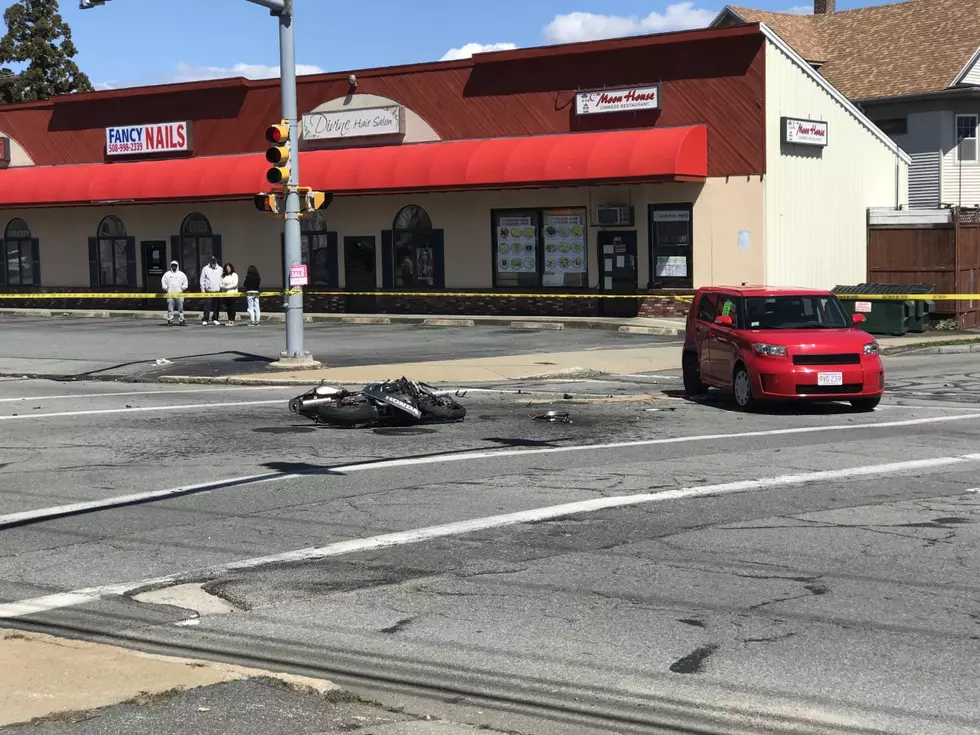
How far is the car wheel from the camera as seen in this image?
689 inches

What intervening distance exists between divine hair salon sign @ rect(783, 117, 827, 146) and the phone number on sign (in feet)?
70.9

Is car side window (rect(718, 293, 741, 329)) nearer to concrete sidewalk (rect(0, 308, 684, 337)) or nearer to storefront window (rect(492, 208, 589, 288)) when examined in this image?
concrete sidewalk (rect(0, 308, 684, 337))

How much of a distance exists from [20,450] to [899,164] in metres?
31.1

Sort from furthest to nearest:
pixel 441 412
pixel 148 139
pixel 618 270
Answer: pixel 148 139 → pixel 618 270 → pixel 441 412

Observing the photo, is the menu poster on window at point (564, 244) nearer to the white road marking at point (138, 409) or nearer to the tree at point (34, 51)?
the white road marking at point (138, 409)

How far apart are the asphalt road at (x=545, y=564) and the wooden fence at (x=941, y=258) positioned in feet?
62.8

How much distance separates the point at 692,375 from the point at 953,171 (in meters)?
26.6

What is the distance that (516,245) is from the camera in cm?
3709

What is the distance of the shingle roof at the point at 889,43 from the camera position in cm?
4278

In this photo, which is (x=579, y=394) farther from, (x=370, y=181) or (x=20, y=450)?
(x=370, y=181)

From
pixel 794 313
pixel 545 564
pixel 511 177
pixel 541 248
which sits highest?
pixel 511 177

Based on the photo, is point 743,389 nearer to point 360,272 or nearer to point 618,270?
point 618,270

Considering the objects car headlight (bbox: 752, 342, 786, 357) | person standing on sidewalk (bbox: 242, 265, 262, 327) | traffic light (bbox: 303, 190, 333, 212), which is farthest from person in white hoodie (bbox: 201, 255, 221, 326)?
car headlight (bbox: 752, 342, 786, 357)

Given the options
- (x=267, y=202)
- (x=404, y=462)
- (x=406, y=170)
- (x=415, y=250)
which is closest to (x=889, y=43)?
(x=415, y=250)
